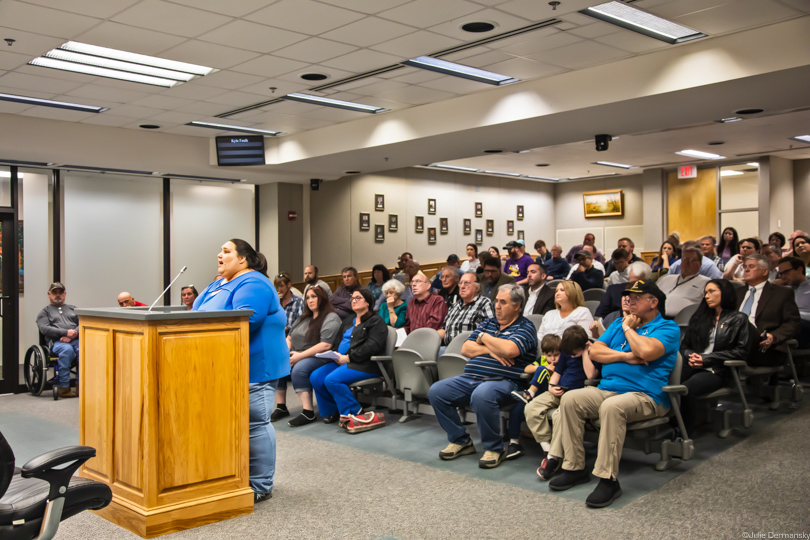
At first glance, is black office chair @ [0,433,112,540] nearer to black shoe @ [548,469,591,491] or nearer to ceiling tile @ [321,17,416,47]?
black shoe @ [548,469,591,491]

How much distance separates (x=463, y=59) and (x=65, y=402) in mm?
5675

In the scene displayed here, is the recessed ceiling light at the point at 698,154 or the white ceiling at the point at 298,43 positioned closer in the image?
the white ceiling at the point at 298,43

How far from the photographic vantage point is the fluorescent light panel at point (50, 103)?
756 cm

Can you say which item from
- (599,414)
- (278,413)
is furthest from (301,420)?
(599,414)

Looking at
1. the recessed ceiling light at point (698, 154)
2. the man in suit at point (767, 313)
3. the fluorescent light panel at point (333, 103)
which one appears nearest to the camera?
the man in suit at point (767, 313)

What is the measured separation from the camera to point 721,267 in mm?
8992

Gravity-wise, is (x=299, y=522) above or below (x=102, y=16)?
below

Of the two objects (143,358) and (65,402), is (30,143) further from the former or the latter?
(143,358)

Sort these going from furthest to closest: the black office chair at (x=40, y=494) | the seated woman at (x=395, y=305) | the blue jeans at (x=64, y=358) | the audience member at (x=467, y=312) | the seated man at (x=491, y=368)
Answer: the blue jeans at (x=64, y=358) → the seated woman at (x=395, y=305) → the audience member at (x=467, y=312) → the seated man at (x=491, y=368) → the black office chair at (x=40, y=494)

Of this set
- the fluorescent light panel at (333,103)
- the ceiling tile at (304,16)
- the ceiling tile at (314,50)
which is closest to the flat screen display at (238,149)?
the fluorescent light panel at (333,103)

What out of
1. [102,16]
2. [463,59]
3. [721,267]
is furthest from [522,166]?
[102,16]

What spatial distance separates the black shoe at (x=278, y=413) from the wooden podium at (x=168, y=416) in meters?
2.59

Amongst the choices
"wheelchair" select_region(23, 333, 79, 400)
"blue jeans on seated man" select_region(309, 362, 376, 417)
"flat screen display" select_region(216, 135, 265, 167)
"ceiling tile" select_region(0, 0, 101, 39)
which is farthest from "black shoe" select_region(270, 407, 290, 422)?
"flat screen display" select_region(216, 135, 265, 167)

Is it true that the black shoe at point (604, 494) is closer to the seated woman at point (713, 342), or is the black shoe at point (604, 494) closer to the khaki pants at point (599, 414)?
the khaki pants at point (599, 414)
